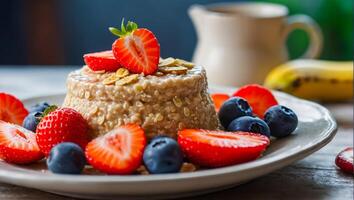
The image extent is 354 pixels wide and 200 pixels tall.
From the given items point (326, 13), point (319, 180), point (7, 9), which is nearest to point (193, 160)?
point (319, 180)

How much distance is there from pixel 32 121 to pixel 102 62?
9.5 inches

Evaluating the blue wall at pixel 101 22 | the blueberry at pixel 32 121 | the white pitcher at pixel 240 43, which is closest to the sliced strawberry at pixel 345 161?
the blueberry at pixel 32 121

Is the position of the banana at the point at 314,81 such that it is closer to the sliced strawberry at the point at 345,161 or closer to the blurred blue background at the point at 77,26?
the sliced strawberry at the point at 345,161

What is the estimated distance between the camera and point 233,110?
5.95ft

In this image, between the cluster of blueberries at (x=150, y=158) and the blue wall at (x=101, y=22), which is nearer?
the cluster of blueberries at (x=150, y=158)

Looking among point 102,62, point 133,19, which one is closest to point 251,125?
point 102,62

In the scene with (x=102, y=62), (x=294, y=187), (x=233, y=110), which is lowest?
(x=294, y=187)

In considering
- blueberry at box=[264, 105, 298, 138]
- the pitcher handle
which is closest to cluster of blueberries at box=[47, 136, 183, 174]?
blueberry at box=[264, 105, 298, 138]

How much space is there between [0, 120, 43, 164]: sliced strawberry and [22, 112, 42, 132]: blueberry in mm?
127

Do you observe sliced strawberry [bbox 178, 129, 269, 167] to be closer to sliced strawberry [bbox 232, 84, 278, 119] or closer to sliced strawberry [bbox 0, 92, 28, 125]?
sliced strawberry [bbox 232, 84, 278, 119]

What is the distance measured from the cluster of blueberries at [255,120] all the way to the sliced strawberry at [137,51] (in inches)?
9.8

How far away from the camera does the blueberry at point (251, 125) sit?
5.59ft

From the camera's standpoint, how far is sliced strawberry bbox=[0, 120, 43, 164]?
1.57m

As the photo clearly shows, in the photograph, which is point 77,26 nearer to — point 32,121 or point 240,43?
point 240,43
